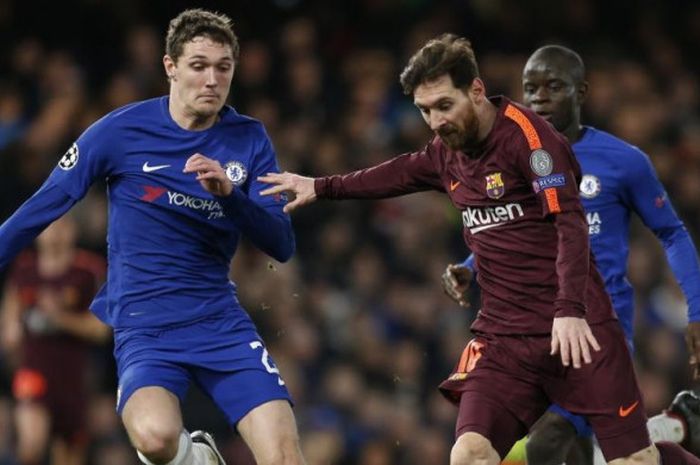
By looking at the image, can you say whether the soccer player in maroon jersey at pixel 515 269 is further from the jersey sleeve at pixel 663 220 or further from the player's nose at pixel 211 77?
the jersey sleeve at pixel 663 220

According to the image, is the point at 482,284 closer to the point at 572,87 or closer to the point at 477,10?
the point at 572,87

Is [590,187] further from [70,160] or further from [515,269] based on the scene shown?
[70,160]

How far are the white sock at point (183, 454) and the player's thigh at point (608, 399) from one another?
1.55 metres

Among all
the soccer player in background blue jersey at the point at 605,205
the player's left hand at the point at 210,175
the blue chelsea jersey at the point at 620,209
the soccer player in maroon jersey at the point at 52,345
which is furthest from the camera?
the soccer player in maroon jersey at the point at 52,345

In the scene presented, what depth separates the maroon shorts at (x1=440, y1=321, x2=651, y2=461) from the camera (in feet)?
20.0

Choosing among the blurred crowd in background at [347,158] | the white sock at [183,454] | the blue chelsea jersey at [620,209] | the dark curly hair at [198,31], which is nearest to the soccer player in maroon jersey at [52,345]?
the blurred crowd in background at [347,158]

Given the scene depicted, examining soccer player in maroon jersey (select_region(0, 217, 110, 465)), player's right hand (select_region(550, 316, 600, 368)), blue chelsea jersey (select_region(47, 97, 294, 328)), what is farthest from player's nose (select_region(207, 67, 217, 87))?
soccer player in maroon jersey (select_region(0, 217, 110, 465))

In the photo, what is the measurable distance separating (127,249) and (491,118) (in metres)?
1.62

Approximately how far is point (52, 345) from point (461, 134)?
17.5 feet

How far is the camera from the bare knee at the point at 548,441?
681 cm

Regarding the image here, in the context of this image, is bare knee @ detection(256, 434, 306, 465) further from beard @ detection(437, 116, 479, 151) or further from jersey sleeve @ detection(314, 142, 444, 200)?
beard @ detection(437, 116, 479, 151)

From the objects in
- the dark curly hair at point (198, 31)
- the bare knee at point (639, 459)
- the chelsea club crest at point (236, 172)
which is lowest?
the bare knee at point (639, 459)

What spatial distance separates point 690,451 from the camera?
7.51 meters

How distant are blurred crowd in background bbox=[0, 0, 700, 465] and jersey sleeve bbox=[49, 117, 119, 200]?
4154mm
